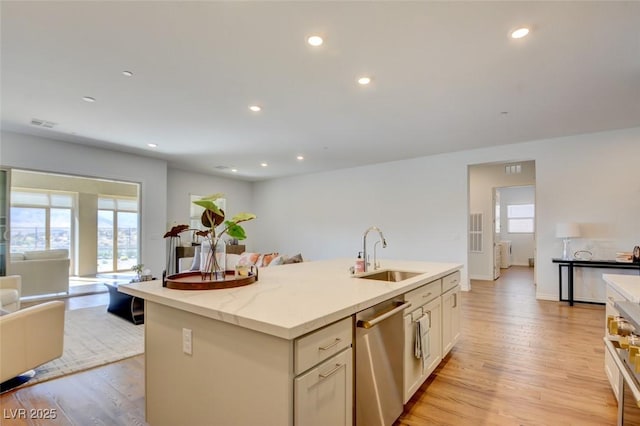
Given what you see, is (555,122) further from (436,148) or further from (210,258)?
(210,258)

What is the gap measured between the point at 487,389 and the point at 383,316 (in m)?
1.44

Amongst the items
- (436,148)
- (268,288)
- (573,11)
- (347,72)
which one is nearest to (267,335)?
(268,288)

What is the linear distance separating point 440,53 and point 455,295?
7.34 feet

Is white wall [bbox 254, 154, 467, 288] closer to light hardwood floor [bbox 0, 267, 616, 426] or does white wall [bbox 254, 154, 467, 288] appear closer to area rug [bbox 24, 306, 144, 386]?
light hardwood floor [bbox 0, 267, 616, 426]

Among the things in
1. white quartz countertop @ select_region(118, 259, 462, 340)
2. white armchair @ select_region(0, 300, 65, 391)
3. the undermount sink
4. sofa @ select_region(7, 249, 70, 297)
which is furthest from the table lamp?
sofa @ select_region(7, 249, 70, 297)

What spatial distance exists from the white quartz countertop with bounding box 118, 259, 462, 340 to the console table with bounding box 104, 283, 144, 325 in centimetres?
258

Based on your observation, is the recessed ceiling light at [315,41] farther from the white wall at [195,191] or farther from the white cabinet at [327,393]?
the white wall at [195,191]

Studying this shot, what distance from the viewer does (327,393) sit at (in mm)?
1359

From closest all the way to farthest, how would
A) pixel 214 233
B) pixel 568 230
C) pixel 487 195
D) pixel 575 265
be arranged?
pixel 214 233 → pixel 568 230 → pixel 575 265 → pixel 487 195

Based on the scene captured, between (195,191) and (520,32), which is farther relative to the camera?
(195,191)

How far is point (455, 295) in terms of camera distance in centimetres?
305

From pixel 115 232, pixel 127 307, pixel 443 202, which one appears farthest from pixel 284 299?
pixel 115 232

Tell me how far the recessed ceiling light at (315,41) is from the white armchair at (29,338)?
302cm

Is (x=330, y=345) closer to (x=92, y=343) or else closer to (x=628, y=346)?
(x=628, y=346)
